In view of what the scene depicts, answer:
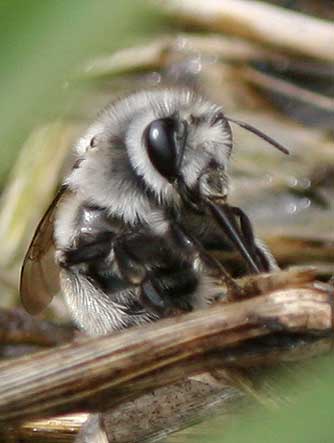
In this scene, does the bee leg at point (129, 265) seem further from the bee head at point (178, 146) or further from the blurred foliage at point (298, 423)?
the blurred foliage at point (298, 423)

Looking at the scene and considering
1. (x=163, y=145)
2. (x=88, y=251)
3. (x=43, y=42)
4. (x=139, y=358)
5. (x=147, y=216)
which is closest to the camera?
(x=43, y=42)

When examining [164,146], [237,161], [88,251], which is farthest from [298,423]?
[237,161]

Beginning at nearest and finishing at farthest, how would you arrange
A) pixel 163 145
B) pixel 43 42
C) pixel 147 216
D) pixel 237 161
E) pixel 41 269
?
pixel 43 42
pixel 163 145
pixel 147 216
pixel 41 269
pixel 237 161

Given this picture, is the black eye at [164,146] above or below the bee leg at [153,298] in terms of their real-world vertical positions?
above

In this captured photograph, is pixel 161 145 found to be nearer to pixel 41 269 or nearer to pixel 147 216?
pixel 147 216

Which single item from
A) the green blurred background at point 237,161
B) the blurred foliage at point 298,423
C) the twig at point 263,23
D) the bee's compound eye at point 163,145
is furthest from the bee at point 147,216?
the twig at point 263,23

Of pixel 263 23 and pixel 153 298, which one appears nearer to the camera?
pixel 153 298

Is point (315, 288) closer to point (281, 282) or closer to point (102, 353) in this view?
point (281, 282)

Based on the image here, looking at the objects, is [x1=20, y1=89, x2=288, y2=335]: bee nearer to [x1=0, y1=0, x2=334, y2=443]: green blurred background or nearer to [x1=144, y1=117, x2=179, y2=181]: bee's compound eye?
[x1=144, y1=117, x2=179, y2=181]: bee's compound eye
